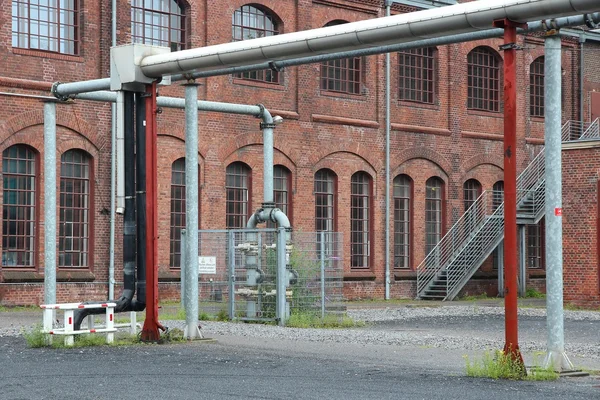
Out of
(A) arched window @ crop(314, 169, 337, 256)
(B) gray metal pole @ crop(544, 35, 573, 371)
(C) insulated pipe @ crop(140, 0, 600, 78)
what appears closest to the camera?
(C) insulated pipe @ crop(140, 0, 600, 78)

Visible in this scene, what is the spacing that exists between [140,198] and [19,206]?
11.7m

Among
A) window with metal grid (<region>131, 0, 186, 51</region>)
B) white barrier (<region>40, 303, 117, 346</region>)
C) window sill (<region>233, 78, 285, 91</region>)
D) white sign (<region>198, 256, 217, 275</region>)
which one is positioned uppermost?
window with metal grid (<region>131, 0, 186, 51</region>)

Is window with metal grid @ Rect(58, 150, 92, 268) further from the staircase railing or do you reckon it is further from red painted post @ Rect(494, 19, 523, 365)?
red painted post @ Rect(494, 19, 523, 365)

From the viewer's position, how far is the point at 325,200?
3453 centimetres

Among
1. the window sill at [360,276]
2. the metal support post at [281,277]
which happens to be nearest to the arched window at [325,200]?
the window sill at [360,276]

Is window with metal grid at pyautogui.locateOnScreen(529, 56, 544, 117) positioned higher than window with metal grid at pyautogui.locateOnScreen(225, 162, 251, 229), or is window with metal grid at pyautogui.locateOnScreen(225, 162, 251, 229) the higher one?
window with metal grid at pyautogui.locateOnScreen(529, 56, 544, 117)

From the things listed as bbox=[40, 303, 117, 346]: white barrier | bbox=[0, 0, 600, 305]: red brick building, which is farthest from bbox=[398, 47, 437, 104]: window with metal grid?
bbox=[40, 303, 117, 346]: white barrier

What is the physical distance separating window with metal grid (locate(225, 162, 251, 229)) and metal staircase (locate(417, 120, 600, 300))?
666 cm

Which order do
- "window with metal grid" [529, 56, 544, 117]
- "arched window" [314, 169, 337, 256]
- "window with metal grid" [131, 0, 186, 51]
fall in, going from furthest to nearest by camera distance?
1. "window with metal grid" [529, 56, 544, 117]
2. "arched window" [314, 169, 337, 256]
3. "window with metal grid" [131, 0, 186, 51]

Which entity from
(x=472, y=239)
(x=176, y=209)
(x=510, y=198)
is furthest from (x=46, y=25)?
(x=510, y=198)

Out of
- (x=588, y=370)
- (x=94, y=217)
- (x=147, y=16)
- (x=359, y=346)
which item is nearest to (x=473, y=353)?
(x=359, y=346)

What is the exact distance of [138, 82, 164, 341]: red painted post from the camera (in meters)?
16.9

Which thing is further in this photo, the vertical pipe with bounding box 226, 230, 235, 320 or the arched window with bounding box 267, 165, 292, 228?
the arched window with bounding box 267, 165, 292, 228

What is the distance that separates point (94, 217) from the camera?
29.0 metres
